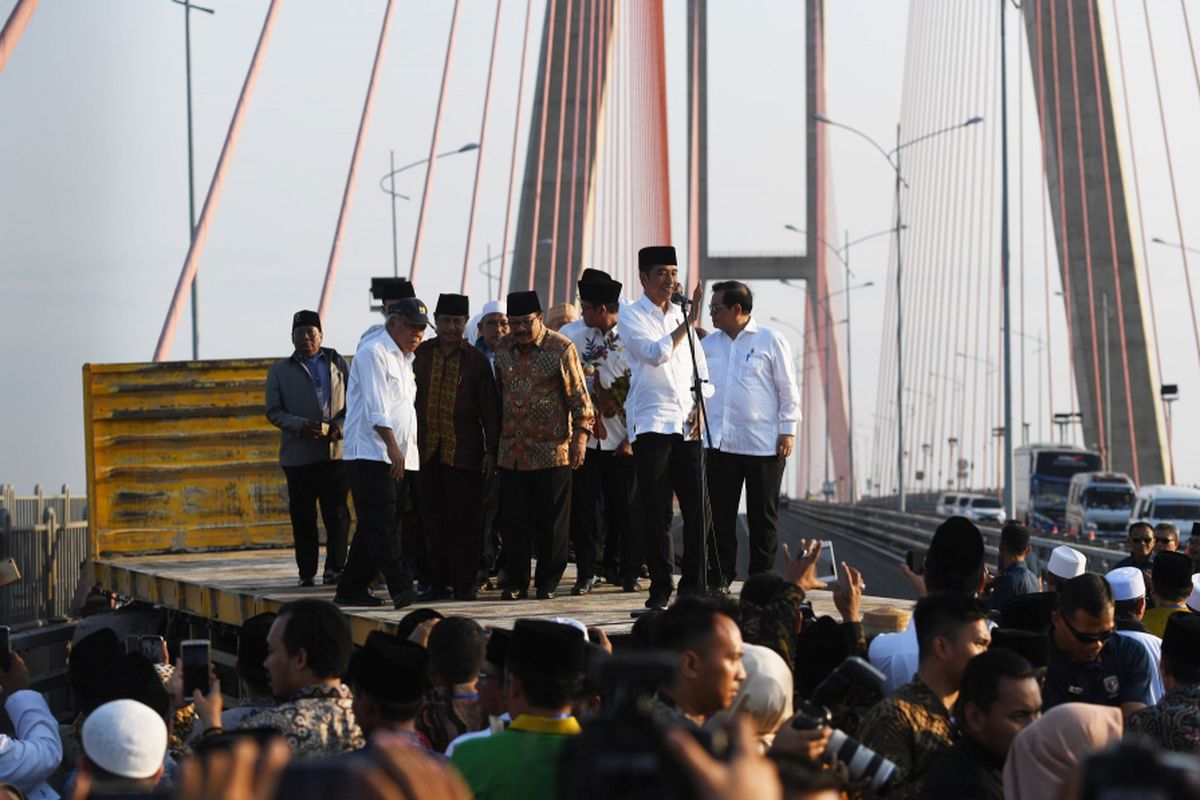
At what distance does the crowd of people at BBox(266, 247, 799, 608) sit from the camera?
991 cm

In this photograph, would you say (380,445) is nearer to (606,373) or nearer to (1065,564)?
(606,373)

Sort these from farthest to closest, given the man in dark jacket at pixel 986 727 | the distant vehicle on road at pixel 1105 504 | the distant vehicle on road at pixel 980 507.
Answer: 1. the distant vehicle on road at pixel 980 507
2. the distant vehicle on road at pixel 1105 504
3. the man in dark jacket at pixel 986 727

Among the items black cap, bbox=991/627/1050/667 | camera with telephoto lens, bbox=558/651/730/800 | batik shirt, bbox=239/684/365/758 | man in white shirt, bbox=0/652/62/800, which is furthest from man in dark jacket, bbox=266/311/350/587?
camera with telephoto lens, bbox=558/651/730/800

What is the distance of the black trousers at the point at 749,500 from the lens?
399 inches

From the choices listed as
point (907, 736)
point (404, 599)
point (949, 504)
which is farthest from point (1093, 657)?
point (949, 504)

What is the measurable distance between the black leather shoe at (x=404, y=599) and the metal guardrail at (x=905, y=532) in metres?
6.07

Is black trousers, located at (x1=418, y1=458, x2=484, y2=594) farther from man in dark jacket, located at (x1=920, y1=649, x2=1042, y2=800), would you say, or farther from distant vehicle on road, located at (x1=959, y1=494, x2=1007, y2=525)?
Result: distant vehicle on road, located at (x1=959, y1=494, x2=1007, y2=525)

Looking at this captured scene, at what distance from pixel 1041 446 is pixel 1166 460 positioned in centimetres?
1904

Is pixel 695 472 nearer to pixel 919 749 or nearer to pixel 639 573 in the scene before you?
pixel 639 573

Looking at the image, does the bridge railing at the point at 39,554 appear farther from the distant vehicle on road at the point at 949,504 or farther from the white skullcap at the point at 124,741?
the distant vehicle on road at the point at 949,504

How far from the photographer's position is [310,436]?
11477mm

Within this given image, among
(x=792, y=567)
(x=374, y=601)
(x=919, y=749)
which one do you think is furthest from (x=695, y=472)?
(x=919, y=749)

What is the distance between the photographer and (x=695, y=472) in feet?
32.8

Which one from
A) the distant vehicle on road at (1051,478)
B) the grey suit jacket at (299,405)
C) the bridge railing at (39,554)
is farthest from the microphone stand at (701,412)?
the distant vehicle on road at (1051,478)
